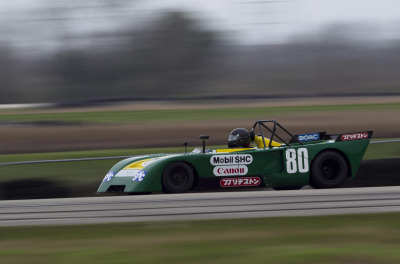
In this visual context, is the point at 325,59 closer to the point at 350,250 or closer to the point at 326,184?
the point at 326,184

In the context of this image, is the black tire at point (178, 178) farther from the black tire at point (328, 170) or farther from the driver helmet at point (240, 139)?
the black tire at point (328, 170)

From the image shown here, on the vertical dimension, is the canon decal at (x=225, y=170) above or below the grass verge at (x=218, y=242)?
above

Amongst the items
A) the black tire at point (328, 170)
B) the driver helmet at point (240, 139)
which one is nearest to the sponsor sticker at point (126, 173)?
the driver helmet at point (240, 139)

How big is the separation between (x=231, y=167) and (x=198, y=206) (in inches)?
81.0

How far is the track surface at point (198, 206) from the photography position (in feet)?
19.7

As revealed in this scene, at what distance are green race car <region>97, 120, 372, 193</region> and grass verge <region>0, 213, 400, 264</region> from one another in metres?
2.78

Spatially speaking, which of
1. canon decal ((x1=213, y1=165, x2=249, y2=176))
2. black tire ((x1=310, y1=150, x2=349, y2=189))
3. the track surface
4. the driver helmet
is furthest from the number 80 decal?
the track surface

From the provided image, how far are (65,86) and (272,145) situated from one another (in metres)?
17.1

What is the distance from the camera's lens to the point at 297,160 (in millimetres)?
8914

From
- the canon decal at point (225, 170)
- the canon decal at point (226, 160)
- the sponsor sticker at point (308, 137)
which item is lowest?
the canon decal at point (225, 170)

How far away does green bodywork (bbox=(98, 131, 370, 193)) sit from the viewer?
328 inches

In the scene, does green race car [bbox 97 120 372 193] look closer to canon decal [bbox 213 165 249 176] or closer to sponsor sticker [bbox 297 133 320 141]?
canon decal [bbox 213 165 249 176]

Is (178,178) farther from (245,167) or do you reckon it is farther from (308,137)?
(308,137)

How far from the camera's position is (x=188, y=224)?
18.3ft
